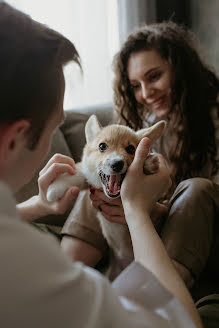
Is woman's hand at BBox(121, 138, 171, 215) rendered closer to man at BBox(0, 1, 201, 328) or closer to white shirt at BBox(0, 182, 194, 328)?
man at BBox(0, 1, 201, 328)

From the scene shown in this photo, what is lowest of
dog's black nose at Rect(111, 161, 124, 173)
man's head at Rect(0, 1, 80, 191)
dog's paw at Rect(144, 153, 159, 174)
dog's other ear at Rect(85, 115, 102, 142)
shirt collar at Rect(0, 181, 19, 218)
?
dog's paw at Rect(144, 153, 159, 174)

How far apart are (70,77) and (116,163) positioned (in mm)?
343

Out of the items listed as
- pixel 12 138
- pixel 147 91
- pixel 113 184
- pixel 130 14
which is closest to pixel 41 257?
pixel 12 138

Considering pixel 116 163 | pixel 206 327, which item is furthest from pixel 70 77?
pixel 206 327

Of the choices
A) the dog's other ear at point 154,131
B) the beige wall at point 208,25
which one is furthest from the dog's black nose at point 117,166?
the beige wall at point 208,25

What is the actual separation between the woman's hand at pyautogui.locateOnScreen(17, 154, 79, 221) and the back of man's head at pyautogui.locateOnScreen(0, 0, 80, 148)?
52 centimetres

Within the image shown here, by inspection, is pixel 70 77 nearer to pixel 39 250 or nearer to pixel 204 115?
pixel 39 250

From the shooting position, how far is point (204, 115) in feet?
5.94

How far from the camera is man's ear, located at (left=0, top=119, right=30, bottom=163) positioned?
22.7 inches

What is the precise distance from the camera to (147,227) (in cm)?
87

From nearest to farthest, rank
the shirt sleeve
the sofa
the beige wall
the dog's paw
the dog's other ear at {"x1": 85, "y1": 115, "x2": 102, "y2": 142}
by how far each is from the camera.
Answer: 1. the shirt sleeve
2. the dog's paw
3. the dog's other ear at {"x1": 85, "y1": 115, "x2": 102, "y2": 142}
4. the sofa
5. the beige wall

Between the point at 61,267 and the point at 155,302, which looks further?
the point at 155,302

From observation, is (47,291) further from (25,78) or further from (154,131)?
(154,131)

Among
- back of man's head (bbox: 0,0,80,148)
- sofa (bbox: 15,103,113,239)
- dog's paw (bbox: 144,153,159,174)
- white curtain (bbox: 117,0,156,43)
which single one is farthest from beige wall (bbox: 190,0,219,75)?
back of man's head (bbox: 0,0,80,148)
